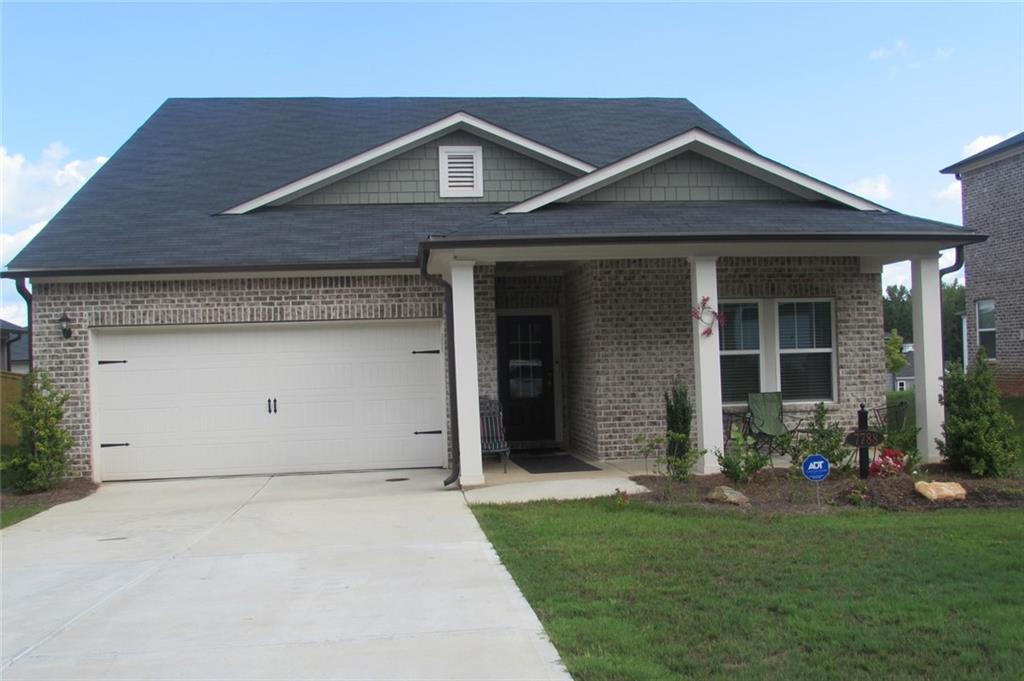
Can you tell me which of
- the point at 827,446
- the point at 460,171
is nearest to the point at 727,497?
the point at 827,446

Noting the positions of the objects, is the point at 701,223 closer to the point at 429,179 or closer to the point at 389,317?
the point at 389,317

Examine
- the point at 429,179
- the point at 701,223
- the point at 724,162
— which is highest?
the point at 429,179

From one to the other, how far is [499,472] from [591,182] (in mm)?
4008

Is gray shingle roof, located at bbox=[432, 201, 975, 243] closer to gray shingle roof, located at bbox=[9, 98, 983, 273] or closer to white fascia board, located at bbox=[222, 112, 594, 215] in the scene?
gray shingle roof, located at bbox=[9, 98, 983, 273]

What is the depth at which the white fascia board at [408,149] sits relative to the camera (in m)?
13.8

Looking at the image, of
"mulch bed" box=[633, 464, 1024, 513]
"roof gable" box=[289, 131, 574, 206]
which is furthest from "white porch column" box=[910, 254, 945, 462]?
"roof gable" box=[289, 131, 574, 206]

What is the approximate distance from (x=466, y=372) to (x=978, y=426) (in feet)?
19.0

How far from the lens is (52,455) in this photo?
11.6 m

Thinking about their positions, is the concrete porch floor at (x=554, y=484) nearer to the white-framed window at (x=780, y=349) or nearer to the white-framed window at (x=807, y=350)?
the white-framed window at (x=780, y=349)

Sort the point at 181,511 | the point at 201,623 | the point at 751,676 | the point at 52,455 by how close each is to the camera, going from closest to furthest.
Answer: the point at 751,676, the point at 201,623, the point at 181,511, the point at 52,455

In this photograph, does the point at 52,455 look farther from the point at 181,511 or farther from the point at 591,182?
the point at 591,182

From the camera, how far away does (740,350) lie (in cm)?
1299

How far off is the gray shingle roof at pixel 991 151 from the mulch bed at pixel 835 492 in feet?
50.1

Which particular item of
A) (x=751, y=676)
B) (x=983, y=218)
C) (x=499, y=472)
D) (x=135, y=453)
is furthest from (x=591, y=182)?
(x=983, y=218)
